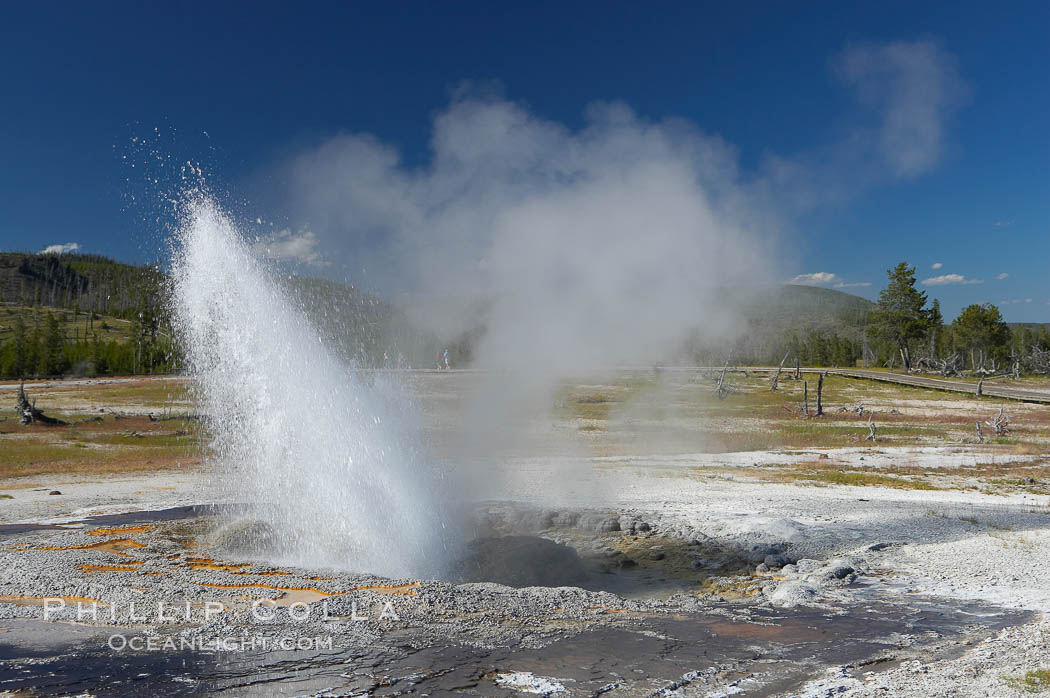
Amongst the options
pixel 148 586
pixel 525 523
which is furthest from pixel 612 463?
pixel 148 586

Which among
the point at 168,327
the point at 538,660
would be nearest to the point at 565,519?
the point at 538,660

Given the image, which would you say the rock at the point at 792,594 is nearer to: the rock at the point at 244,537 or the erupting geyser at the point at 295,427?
the erupting geyser at the point at 295,427

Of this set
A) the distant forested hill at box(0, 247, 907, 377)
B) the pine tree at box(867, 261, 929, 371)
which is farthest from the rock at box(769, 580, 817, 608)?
the pine tree at box(867, 261, 929, 371)

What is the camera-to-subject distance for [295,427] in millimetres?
10531

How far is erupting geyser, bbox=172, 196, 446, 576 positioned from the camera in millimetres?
9805

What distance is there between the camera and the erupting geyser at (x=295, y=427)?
980 cm

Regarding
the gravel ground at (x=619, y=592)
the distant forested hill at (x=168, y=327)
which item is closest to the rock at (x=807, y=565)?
the gravel ground at (x=619, y=592)

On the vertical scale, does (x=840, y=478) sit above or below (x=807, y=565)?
below

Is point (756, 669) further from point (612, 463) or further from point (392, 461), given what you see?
point (612, 463)

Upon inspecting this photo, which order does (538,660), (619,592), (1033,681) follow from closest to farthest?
(1033,681) → (538,660) → (619,592)

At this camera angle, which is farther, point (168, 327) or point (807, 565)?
point (168, 327)

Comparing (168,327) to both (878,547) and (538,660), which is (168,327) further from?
(878,547)

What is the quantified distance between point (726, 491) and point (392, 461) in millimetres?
8862

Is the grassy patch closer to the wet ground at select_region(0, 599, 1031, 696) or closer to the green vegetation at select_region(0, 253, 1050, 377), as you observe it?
the green vegetation at select_region(0, 253, 1050, 377)
